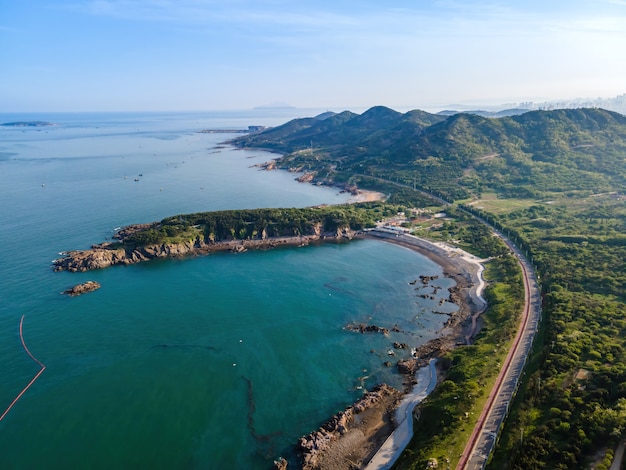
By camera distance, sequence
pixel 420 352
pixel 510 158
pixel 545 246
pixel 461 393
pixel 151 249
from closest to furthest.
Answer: pixel 461 393 < pixel 420 352 < pixel 545 246 < pixel 151 249 < pixel 510 158

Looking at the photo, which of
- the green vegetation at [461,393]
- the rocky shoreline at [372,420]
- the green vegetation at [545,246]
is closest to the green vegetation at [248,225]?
the green vegetation at [545,246]

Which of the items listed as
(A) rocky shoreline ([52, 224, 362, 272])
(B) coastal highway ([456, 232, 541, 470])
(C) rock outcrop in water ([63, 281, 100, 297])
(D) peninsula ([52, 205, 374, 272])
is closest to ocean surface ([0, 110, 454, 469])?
(C) rock outcrop in water ([63, 281, 100, 297])

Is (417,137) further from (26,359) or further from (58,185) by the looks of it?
(26,359)

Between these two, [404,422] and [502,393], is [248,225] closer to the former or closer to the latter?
[404,422]

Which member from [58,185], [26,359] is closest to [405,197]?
[26,359]

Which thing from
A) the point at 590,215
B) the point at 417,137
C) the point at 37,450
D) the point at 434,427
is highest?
the point at 417,137

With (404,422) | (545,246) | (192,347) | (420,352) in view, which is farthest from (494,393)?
(545,246)
